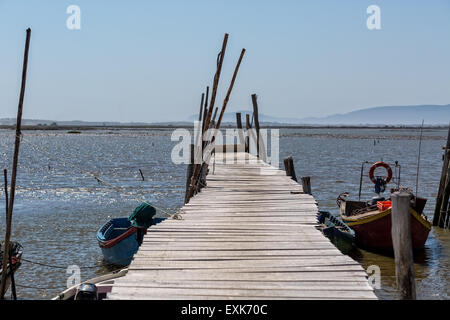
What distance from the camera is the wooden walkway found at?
275 inches

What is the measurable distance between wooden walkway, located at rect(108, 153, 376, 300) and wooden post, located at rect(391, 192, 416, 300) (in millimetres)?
735

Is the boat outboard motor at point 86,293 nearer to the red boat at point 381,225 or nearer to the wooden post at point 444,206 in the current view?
the red boat at point 381,225

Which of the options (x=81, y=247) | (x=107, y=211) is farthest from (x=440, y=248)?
(x=107, y=211)

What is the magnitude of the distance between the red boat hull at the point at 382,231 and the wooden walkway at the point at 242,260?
531 centimetres

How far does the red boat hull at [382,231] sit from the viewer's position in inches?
674

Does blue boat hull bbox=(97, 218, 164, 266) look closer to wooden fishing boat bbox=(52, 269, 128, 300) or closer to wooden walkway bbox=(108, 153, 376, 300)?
wooden walkway bbox=(108, 153, 376, 300)

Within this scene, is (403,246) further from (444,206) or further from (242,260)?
(444,206)

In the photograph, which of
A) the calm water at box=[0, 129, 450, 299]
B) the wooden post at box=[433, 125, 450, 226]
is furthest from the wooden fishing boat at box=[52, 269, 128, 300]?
the wooden post at box=[433, 125, 450, 226]

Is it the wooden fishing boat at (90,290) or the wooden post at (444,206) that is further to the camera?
the wooden post at (444,206)

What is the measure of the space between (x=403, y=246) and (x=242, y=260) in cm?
222

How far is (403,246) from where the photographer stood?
806cm

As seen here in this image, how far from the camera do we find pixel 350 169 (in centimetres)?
4481
